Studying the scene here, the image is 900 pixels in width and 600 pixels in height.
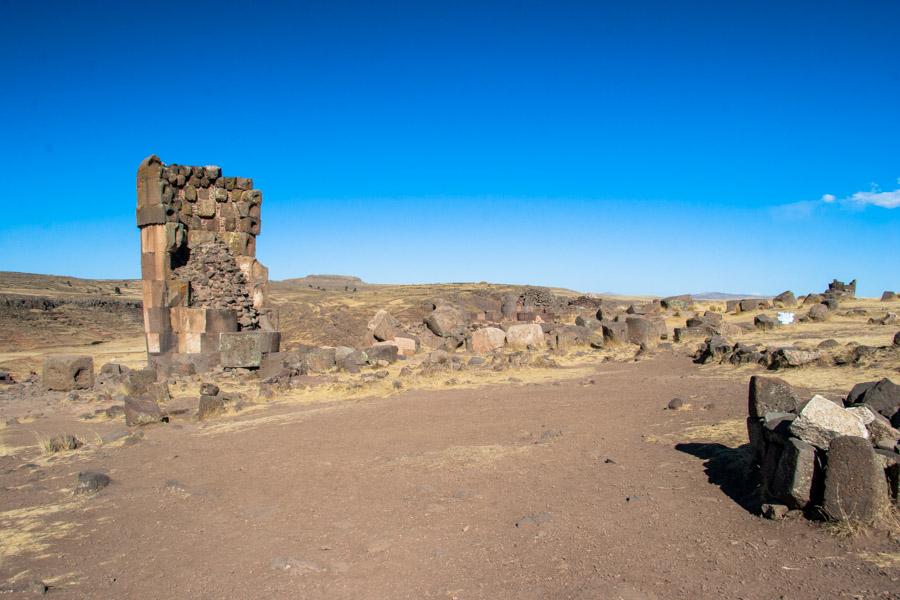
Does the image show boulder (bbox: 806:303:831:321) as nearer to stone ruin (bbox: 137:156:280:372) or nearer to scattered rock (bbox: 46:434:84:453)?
stone ruin (bbox: 137:156:280:372)

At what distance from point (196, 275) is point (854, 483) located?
16.4 metres

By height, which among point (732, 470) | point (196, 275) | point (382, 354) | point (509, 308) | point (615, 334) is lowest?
point (732, 470)

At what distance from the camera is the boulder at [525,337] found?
66.1 feet

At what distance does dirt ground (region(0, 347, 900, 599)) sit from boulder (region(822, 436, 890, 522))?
18cm

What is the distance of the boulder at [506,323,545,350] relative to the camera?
20141 mm

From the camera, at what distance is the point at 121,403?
13367mm

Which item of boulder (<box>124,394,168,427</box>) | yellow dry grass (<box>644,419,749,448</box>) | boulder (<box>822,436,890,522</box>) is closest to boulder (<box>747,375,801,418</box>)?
yellow dry grass (<box>644,419,749,448</box>)

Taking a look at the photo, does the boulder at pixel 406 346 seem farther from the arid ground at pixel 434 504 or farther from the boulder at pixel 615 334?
the arid ground at pixel 434 504

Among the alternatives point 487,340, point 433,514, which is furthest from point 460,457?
point 487,340

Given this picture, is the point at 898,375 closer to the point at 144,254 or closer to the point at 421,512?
the point at 421,512

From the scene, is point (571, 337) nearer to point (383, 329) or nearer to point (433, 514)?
point (383, 329)

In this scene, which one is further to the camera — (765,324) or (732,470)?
(765,324)

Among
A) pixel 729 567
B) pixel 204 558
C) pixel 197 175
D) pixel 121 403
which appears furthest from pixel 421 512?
pixel 197 175

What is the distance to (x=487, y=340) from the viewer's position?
2034 centimetres
